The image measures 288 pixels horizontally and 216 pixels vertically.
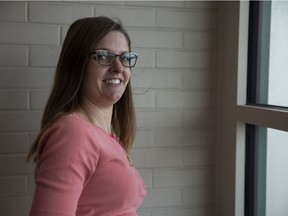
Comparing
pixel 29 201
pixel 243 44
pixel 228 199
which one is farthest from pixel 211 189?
pixel 29 201

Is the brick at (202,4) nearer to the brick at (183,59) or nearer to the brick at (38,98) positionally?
the brick at (183,59)

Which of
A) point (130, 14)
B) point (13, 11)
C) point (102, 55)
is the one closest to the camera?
point (102, 55)

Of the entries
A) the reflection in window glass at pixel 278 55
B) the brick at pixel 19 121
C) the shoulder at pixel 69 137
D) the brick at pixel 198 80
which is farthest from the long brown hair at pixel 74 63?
the reflection in window glass at pixel 278 55

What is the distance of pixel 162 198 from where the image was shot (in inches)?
67.2

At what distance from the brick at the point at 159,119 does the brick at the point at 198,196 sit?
0.36m

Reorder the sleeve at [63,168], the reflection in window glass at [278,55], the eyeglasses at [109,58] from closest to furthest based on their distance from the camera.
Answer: the sleeve at [63,168] < the eyeglasses at [109,58] < the reflection in window glass at [278,55]

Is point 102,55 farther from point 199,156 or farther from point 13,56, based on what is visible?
point 199,156

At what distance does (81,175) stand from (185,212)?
0.99 m

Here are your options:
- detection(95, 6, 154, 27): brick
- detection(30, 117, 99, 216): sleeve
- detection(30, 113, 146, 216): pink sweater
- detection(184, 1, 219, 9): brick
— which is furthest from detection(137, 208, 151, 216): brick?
detection(184, 1, 219, 9): brick

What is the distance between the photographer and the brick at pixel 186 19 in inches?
63.9

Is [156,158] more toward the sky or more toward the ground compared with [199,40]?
more toward the ground

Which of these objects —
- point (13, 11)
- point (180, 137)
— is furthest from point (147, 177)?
point (13, 11)

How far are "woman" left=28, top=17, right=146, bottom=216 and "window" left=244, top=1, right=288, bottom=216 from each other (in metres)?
0.67

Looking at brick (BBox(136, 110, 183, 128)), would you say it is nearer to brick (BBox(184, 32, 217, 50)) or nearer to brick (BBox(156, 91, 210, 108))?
brick (BBox(156, 91, 210, 108))
